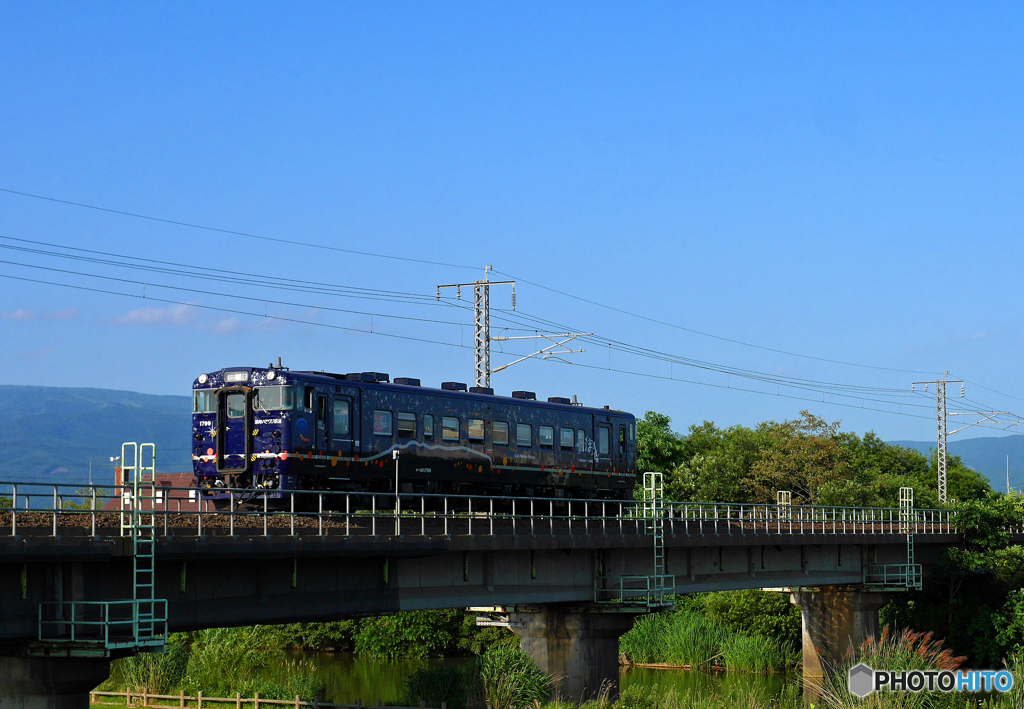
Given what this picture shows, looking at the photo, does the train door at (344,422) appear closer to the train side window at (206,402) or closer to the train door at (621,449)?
the train side window at (206,402)

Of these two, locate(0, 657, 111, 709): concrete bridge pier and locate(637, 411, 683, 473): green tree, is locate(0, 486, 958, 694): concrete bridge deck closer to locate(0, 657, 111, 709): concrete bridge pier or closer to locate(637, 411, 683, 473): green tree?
locate(0, 657, 111, 709): concrete bridge pier

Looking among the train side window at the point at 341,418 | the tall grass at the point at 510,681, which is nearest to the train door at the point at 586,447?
the tall grass at the point at 510,681

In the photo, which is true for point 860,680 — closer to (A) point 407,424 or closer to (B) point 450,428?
(B) point 450,428

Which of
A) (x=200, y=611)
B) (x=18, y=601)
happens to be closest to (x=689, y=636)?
(x=200, y=611)

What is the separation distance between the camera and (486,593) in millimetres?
32094

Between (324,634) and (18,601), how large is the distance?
163ft

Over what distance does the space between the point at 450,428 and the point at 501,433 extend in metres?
2.66

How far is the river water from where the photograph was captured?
51.6m

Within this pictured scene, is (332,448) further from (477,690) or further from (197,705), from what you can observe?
(197,705)

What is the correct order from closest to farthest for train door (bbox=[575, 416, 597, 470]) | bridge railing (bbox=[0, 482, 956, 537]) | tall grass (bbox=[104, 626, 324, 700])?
bridge railing (bbox=[0, 482, 956, 537])
tall grass (bbox=[104, 626, 324, 700])
train door (bbox=[575, 416, 597, 470])

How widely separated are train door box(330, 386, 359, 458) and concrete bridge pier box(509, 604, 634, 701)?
7.94 metres

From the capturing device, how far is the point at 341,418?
35.0 meters

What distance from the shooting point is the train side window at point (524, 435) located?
137 ft

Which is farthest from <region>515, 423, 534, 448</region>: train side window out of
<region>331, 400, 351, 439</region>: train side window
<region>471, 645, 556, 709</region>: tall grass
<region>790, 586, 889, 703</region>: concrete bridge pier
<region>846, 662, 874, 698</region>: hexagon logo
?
<region>790, 586, 889, 703</region>: concrete bridge pier
